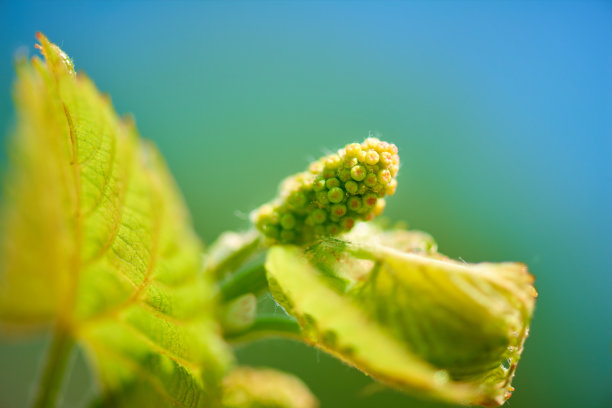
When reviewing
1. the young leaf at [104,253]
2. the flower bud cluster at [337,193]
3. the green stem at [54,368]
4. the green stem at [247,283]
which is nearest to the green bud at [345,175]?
the flower bud cluster at [337,193]

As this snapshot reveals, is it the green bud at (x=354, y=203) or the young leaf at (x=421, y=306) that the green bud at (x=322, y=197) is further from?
the young leaf at (x=421, y=306)

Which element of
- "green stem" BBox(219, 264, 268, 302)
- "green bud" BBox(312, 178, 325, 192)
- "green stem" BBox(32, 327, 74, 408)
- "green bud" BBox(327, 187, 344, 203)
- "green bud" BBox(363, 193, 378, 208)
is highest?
"green bud" BBox(312, 178, 325, 192)

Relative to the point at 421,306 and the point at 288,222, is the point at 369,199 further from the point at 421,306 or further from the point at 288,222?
the point at 421,306

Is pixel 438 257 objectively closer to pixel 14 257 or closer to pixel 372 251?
pixel 372 251

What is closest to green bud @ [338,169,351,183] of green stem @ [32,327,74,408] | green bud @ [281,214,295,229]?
green bud @ [281,214,295,229]

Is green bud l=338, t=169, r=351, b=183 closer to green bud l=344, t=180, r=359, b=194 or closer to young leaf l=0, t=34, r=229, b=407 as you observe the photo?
green bud l=344, t=180, r=359, b=194

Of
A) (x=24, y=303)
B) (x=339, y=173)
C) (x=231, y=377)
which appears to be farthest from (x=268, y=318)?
(x=24, y=303)

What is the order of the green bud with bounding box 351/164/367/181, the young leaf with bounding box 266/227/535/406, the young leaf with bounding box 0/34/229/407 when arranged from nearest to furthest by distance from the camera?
the young leaf with bounding box 0/34/229/407, the young leaf with bounding box 266/227/535/406, the green bud with bounding box 351/164/367/181
